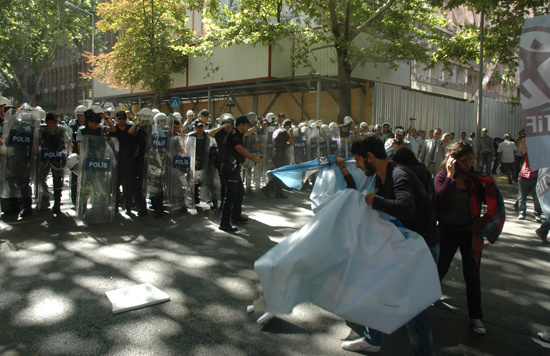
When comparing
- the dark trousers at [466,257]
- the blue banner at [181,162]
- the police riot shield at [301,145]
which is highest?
the police riot shield at [301,145]

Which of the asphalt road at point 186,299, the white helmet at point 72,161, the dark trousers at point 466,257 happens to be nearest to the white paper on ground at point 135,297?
the asphalt road at point 186,299

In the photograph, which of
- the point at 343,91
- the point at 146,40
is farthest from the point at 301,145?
the point at 146,40

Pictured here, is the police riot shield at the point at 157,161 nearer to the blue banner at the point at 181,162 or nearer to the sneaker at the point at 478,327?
the blue banner at the point at 181,162

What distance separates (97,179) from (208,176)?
2.43 metres

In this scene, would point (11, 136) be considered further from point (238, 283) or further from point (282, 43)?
point (282, 43)

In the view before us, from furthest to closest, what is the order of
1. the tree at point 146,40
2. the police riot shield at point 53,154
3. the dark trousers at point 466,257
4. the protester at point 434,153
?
the tree at point 146,40, the protester at point 434,153, the police riot shield at point 53,154, the dark trousers at point 466,257

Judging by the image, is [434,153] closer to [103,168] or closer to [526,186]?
[526,186]

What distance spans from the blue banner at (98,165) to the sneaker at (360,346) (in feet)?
17.7

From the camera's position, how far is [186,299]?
442 cm

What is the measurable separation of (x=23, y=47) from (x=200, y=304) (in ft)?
130

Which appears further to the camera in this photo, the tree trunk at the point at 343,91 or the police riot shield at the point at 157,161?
the tree trunk at the point at 343,91

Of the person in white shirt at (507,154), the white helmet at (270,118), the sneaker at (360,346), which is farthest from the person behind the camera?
the person in white shirt at (507,154)

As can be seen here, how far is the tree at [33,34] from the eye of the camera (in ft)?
116

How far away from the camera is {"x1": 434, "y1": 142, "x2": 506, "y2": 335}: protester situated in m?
3.96
